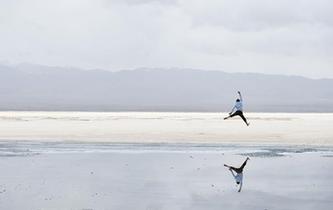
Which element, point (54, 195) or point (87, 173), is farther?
point (87, 173)

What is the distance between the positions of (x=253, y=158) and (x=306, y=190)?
843 centimetres

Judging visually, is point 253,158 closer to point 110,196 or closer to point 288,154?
point 288,154

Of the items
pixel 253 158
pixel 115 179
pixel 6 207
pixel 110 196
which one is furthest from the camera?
pixel 253 158

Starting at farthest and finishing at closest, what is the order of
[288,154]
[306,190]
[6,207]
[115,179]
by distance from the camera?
1. [288,154]
2. [115,179]
3. [306,190]
4. [6,207]

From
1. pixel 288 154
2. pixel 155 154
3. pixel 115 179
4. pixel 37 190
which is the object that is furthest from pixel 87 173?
pixel 288 154

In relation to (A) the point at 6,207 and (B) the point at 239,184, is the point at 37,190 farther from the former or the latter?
(B) the point at 239,184

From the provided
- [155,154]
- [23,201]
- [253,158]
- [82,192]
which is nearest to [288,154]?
[253,158]

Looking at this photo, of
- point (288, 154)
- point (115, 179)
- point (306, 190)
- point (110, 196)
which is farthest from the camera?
point (288, 154)

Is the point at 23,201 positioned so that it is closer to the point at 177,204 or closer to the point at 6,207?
the point at 6,207

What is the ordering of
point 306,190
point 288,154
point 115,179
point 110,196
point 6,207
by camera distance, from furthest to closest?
point 288,154, point 115,179, point 306,190, point 110,196, point 6,207

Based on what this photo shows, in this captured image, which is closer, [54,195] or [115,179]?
[54,195]

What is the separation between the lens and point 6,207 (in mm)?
15234

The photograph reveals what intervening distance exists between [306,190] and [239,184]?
1.94 meters

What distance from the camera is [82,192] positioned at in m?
17.4
